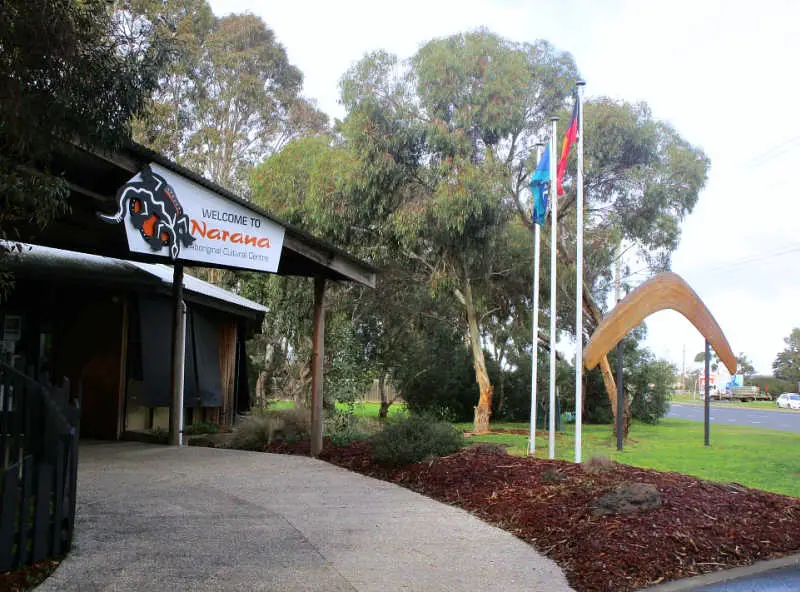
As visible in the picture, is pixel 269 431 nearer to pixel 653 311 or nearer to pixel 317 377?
pixel 317 377

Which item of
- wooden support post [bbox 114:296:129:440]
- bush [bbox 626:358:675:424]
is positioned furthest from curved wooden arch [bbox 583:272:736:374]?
bush [bbox 626:358:675:424]

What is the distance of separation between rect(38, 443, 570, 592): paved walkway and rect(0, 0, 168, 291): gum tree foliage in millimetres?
2443

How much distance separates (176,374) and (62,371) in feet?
11.7

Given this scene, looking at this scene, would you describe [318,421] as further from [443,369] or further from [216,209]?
[443,369]

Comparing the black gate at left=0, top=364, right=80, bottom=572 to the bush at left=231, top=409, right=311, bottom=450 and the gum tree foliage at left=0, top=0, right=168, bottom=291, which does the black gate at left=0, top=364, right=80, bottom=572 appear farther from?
the bush at left=231, top=409, right=311, bottom=450

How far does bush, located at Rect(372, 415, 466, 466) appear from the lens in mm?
10242

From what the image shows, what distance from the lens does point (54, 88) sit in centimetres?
649

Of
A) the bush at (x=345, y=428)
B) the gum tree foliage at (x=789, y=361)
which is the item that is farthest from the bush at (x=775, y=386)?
the bush at (x=345, y=428)

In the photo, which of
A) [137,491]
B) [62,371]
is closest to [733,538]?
[137,491]

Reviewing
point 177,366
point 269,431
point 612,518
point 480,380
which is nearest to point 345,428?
point 269,431

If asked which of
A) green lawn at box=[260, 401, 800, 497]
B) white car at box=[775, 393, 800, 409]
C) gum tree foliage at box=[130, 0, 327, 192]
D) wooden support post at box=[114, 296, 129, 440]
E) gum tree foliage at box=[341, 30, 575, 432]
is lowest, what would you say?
white car at box=[775, 393, 800, 409]

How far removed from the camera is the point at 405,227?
2097cm

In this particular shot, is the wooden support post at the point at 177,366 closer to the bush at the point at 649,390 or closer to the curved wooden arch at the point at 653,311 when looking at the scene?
the curved wooden arch at the point at 653,311

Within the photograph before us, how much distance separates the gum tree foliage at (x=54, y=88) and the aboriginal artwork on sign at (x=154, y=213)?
236 centimetres
